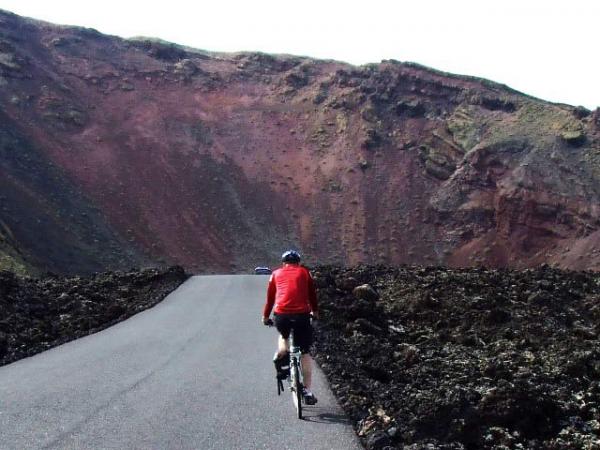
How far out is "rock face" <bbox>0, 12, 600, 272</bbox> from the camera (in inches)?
1681

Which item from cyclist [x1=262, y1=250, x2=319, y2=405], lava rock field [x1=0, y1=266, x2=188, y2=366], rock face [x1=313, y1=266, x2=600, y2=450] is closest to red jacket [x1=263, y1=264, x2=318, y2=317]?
cyclist [x1=262, y1=250, x2=319, y2=405]

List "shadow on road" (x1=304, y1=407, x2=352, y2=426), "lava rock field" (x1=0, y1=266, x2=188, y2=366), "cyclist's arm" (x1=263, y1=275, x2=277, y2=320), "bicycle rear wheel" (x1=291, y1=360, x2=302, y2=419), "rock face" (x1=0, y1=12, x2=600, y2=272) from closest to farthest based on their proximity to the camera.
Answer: "shadow on road" (x1=304, y1=407, x2=352, y2=426), "bicycle rear wheel" (x1=291, y1=360, x2=302, y2=419), "cyclist's arm" (x1=263, y1=275, x2=277, y2=320), "lava rock field" (x1=0, y1=266, x2=188, y2=366), "rock face" (x1=0, y1=12, x2=600, y2=272)

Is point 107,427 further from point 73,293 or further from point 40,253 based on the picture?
point 40,253

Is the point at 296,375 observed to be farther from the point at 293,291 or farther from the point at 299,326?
the point at 293,291

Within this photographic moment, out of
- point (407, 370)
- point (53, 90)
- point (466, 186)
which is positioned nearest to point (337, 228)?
point (466, 186)

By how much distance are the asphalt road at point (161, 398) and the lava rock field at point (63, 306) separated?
0.90 meters

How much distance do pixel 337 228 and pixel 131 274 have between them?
2403 centimetres

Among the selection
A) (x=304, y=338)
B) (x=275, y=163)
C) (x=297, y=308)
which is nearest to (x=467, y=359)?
(x=304, y=338)

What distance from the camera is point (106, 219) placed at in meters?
42.2

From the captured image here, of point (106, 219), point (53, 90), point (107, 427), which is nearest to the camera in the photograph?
point (107, 427)

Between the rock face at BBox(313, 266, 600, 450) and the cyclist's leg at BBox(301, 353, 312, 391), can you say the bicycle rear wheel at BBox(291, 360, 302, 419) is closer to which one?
the cyclist's leg at BBox(301, 353, 312, 391)

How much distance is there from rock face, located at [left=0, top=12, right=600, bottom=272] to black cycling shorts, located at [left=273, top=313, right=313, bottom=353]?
28.0 meters

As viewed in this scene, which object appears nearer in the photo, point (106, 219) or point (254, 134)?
point (106, 219)

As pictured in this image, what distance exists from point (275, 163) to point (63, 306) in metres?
36.1
